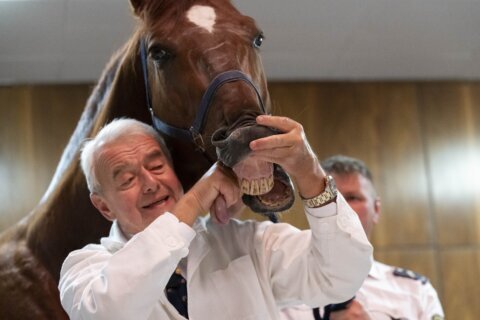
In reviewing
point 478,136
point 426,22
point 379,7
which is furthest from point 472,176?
point 379,7

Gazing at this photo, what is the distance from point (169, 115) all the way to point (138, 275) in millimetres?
391

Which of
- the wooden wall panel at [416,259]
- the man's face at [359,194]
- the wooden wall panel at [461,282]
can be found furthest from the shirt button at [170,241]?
the wooden wall panel at [461,282]

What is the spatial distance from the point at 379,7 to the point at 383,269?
1.66 meters

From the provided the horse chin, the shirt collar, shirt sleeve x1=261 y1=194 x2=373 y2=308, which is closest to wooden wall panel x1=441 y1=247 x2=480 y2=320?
shirt sleeve x1=261 y1=194 x2=373 y2=308

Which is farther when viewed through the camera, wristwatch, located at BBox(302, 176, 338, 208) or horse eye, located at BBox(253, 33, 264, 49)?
horse eye, located at BBox(253, 33, 264, 49)

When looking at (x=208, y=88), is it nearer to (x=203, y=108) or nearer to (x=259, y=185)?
(x=203, y=108)

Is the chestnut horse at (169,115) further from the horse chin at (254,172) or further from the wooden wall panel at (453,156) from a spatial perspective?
the wooden wall panel at (453,156)

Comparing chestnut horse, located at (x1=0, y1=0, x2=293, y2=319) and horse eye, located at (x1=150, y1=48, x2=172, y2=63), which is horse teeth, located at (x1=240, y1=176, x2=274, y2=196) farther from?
horse eye, located at (x1=150, y1=48, x2=172, y2=63)

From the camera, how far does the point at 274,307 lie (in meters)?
1.39

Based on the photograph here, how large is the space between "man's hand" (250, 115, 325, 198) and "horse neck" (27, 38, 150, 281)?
53 centimetres

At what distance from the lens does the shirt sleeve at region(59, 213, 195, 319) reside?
1.19 metres

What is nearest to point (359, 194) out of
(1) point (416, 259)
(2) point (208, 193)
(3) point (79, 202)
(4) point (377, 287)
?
(4) point (377, 287)

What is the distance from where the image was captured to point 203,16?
1446mm

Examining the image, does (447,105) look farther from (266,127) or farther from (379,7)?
(266,127)
